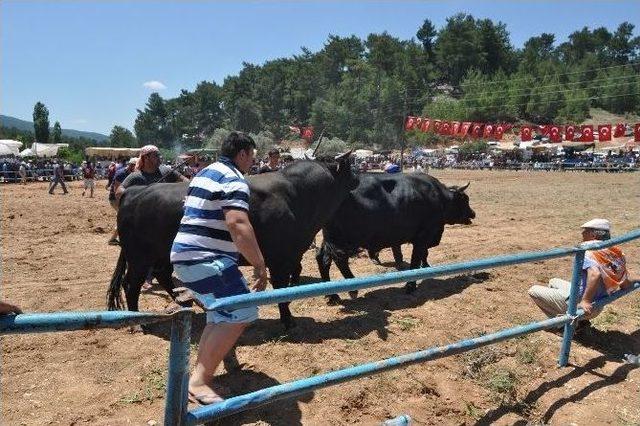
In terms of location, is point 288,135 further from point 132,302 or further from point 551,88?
point 132,302

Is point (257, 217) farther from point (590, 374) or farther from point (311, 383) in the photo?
point (590, 374)

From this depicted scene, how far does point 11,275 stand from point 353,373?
21.3 feet

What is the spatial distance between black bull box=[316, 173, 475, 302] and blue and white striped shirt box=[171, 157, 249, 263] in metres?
3.07

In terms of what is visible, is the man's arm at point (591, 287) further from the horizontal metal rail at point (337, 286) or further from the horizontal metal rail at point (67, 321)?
the horizontal metal rail at point (67, 321)

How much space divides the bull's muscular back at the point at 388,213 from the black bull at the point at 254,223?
3.81ft

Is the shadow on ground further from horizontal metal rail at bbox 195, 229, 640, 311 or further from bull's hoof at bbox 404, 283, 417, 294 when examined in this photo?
bull's hoof at bbox 404, 283, 417, 294

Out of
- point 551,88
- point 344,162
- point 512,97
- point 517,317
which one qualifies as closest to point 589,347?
point 517,317

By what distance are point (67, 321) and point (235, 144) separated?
6.05 ft

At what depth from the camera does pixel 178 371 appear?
2109mm

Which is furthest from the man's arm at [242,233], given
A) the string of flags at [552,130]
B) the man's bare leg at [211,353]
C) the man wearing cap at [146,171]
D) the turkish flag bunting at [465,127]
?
the turkish flag bunting at [465,127]

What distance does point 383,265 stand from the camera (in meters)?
8.49

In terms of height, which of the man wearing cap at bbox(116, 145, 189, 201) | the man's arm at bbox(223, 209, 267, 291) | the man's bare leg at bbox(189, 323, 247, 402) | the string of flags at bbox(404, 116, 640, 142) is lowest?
the man's bare leg at bbox(189, 323, 247, 402)

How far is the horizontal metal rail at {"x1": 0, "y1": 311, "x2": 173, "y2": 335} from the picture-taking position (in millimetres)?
1771

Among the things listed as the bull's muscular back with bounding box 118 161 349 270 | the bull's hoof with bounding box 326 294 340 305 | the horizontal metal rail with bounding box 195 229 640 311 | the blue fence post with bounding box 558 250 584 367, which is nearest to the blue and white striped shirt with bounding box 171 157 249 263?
the horizontal metal rail with bounding box 195 229 640 311
